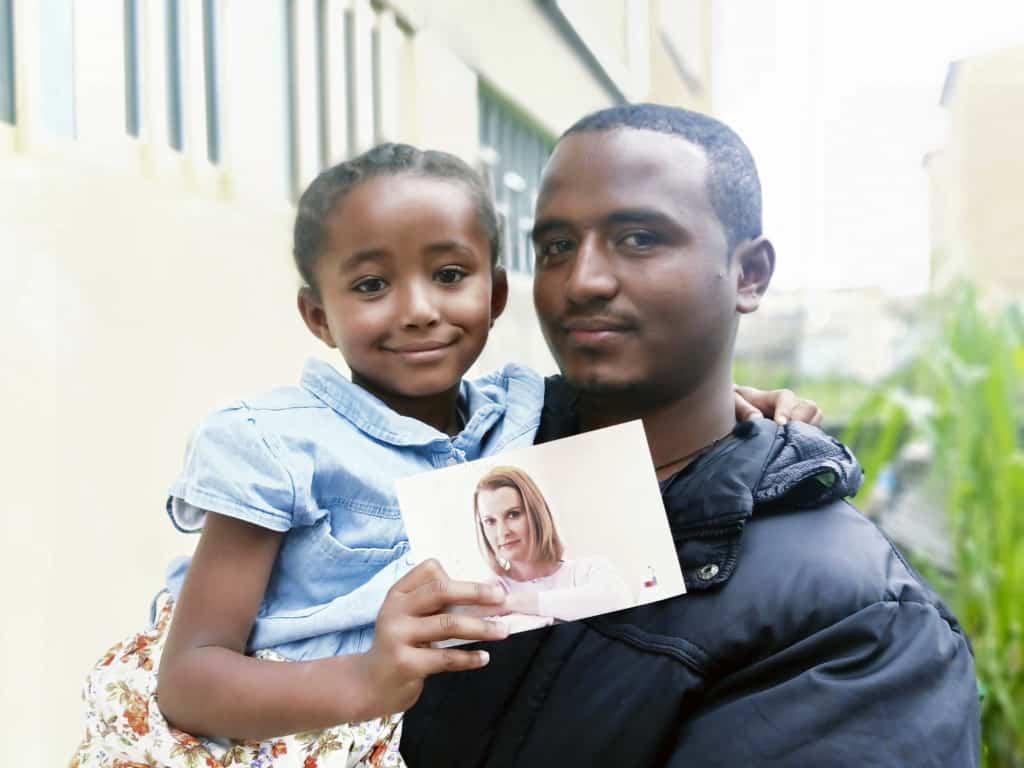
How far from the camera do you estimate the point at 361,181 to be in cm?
107

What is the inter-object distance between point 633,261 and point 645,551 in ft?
1.02

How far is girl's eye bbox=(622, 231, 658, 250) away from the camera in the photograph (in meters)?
1.03

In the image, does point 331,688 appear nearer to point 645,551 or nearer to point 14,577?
point 645,551

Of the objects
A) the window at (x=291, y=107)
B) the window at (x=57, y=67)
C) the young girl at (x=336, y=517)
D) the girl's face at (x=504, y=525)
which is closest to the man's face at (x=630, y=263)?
the young girl at (x=336, y=517)

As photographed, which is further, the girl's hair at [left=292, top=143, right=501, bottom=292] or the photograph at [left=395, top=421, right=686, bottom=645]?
the girl's hair at [left=292, top=143, right=501, bottom=292]

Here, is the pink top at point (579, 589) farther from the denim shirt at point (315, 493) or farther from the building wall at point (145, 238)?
the building wall at point (145, 238)

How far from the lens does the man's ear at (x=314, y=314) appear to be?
114 cm

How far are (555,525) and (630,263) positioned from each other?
30cm

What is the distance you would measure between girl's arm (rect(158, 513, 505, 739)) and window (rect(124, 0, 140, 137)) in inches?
29.4

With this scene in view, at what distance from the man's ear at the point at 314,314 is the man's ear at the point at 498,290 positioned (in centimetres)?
20

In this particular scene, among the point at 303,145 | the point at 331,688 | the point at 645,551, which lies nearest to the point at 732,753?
the point at 645,551

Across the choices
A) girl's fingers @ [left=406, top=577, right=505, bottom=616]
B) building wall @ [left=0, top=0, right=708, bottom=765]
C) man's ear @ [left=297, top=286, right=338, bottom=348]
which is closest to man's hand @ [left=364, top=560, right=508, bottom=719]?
girl's fingers @ [left=406, top=577, right=505, bottom=616]

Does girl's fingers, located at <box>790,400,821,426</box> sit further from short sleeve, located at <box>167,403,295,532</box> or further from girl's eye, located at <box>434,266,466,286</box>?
short sleeve, located at <box>167,403,295,532</box>

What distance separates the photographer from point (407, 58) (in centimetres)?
192
